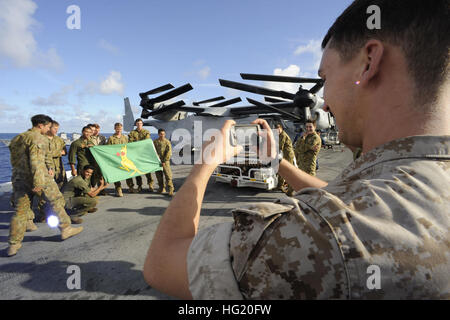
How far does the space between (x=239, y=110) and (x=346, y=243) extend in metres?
15.7

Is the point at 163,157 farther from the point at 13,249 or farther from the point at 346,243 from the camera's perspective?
the point at 346,243

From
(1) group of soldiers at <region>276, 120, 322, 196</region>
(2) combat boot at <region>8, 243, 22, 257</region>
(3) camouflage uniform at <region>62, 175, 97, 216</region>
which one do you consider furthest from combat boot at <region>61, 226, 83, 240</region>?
(1) group of soldiers at <region>276, 120, 322, 196</region>

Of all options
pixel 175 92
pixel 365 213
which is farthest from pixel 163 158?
pixel 175 92

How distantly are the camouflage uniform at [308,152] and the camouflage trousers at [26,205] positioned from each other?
562 centimetres

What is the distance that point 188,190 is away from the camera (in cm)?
70

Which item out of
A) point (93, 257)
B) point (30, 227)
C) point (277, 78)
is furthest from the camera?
point (277, 78)

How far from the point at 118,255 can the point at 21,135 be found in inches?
104

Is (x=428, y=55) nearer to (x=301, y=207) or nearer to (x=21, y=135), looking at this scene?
(x=301, y=207)

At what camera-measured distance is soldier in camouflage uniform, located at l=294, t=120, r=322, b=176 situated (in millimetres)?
5621

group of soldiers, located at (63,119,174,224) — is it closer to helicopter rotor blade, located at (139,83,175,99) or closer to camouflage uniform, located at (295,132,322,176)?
camouflage uniform, located at (295,132,322,176)

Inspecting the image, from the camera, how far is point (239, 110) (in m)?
15.6

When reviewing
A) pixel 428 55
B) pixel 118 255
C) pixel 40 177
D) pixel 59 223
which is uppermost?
pixel 428 55

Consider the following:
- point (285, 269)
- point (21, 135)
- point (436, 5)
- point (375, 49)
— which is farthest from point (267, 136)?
point (21, 135)

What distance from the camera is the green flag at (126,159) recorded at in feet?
18.6
